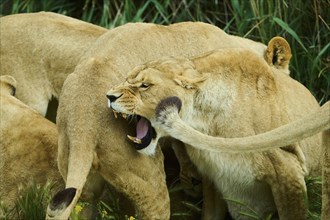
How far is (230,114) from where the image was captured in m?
5.33

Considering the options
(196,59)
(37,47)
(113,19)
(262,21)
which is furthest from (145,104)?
(113,19)

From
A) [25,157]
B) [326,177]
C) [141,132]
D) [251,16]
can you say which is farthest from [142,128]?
[251,16]

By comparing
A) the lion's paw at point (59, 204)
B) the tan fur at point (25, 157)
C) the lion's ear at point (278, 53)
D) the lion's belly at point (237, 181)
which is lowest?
the tan fur at point (25, 157)

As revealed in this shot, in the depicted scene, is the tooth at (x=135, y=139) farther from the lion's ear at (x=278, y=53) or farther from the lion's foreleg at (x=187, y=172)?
the lion's ear at (x=278, y=53)

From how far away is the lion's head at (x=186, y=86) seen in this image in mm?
5109

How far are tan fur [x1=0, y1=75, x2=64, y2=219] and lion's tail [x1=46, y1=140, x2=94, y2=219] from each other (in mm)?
898

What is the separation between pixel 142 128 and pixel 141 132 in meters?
0.02

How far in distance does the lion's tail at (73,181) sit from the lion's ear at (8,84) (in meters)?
1.49

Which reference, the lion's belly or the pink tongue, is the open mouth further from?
the lion's belly

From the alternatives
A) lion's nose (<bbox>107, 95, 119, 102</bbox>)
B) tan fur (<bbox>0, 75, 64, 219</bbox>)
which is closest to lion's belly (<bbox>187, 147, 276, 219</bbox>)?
lion's nose (<bbox>107, 95, 119, 102</bbox>)

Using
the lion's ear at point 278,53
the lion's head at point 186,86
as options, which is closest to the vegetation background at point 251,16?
the lion's ear at point 278,53

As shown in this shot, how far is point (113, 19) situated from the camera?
26.4 feet

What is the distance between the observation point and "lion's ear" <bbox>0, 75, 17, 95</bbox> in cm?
641

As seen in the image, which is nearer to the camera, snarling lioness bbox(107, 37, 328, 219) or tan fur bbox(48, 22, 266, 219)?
tan fur bbox(48, 22, 266, 219)
